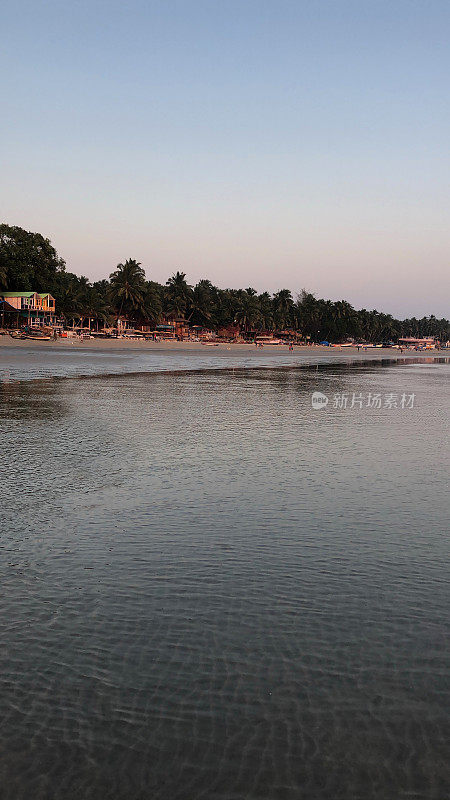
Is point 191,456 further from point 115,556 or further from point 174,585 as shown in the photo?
point 174,585

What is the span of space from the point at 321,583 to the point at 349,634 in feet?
3.45

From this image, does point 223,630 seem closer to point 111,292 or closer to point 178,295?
point 111,292

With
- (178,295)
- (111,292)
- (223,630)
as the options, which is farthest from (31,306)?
(223,630)

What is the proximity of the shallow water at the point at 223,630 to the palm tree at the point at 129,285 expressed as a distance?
424 feet

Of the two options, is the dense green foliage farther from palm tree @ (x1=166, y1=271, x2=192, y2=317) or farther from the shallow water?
the shallow water

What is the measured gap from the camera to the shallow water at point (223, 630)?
3402 mm

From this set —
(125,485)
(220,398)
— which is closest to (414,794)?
(125,485)

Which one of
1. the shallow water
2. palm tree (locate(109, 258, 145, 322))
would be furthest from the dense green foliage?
the shallow water

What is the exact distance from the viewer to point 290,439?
1505 centimetres

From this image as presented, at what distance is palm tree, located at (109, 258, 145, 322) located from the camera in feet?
453

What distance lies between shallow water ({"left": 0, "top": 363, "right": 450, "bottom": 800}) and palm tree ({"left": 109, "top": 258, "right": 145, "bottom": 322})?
129268 millimetres

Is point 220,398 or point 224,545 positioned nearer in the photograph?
point 224,545

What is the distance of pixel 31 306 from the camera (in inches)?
4500

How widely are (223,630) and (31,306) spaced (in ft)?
378
